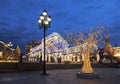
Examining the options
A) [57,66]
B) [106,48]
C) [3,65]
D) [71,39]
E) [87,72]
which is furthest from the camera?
[106,48]

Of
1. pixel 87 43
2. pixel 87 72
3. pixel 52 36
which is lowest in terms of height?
pixel 87 72

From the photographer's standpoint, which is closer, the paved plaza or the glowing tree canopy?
the paved plaza

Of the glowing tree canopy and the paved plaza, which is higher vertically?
the glowing tree canopy

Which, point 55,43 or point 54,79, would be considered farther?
point 55,43

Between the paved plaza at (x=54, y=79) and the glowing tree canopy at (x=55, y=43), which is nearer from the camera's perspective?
the paved plaza at (x=54, y=79)

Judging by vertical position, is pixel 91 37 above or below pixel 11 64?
above

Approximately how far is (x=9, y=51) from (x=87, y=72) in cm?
3950

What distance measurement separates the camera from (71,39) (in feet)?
80.5

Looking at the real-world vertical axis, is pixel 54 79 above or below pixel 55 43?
below

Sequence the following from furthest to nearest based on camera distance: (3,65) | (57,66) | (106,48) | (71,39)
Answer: (106,48)
(57,66)
(3,65)
(71,39)

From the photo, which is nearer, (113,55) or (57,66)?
(57,66)

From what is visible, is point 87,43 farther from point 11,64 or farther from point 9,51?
point 9,51

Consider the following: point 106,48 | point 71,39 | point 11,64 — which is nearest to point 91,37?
point 71,39

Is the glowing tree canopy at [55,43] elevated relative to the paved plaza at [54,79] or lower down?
elevated
